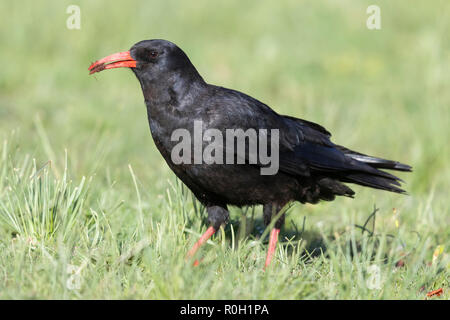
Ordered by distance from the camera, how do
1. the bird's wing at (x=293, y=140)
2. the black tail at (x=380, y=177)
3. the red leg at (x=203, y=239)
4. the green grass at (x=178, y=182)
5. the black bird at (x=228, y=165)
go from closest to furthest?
1. the green grass at (x=178, y=182)
2. the red leg at (x=203, y=239)
3. the black bird at (x=228, y=165)
4. the bird's wing at (x=293, y=140)
5. the black tail at (x=380, y=177)

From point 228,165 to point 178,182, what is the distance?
30.0 inches

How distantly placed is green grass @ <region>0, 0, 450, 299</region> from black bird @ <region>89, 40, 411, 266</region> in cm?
24

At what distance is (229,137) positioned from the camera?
399 centimetres

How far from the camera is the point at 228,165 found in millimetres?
3959

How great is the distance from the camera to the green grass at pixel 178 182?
3.42 m

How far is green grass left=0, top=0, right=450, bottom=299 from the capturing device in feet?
11.2

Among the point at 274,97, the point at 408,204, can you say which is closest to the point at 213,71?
the point at 274,97

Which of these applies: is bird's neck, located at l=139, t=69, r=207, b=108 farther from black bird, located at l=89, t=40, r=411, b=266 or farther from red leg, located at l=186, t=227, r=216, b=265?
red leg, located at l=186, t=227, r=216, b=265

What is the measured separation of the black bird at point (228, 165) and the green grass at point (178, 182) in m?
0.24

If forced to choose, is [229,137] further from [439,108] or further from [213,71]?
[213,71]

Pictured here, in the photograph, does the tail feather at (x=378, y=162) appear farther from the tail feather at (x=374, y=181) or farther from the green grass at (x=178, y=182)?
the green grass at (x=178, y=182)

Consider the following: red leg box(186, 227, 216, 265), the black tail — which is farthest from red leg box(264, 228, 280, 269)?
the black tail

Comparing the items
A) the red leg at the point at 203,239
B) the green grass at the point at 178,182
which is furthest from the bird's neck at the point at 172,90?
the red leg at the point at 203,239

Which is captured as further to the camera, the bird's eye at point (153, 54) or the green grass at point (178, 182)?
the bird's eye at point (153, 54)
